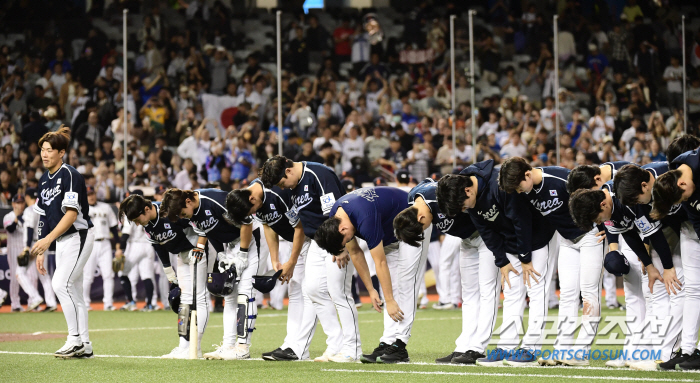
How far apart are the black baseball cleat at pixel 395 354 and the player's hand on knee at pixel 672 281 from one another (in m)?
2.44

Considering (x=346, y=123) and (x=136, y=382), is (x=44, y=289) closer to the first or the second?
(x=346, y=123)

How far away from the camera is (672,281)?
25.0ft

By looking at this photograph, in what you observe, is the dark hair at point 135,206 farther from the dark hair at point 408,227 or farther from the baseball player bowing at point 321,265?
the dark hair at point 408,227

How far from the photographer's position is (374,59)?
2444 cm

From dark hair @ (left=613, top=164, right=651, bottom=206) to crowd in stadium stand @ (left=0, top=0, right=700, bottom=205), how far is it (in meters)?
11.6

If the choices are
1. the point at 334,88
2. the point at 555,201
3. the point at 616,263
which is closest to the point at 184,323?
the point at 555,201

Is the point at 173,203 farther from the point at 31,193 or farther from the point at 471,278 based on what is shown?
the point at 31,193

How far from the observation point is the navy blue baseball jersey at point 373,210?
8.03 metres

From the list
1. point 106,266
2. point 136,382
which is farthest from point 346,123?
point 136,382

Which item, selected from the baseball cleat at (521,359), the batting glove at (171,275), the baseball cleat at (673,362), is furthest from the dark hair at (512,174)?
the batting glove at (171,275)

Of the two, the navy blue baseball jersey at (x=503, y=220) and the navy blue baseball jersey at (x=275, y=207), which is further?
the navy blue baseball jersey at (x=275, y=207)

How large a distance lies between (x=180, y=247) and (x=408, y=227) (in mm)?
3096

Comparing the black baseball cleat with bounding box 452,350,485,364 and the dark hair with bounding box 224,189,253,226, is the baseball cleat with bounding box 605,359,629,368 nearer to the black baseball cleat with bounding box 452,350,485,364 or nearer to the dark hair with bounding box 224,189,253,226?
Answer: the black baseball cleat with bounding box 452,350,485,364

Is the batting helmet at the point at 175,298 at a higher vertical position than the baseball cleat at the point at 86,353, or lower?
higher
